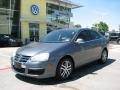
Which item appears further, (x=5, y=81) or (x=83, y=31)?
(x=83, y=31)

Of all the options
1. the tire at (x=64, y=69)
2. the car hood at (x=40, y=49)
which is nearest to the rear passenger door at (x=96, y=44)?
the tire at (x=64, y=69)

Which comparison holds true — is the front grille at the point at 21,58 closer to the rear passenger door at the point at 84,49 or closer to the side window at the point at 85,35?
the rear passenger door at the point at 84,49

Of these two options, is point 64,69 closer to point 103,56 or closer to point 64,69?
point 64,69

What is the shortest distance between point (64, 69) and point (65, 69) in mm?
53

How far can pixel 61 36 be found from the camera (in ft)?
28.8

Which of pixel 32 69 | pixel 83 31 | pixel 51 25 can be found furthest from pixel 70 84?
pixel 51 25

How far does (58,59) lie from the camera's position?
7422 mm

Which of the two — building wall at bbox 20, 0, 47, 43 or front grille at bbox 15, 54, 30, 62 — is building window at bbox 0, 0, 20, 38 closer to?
building wall at bbox 20, 0, 47, 43

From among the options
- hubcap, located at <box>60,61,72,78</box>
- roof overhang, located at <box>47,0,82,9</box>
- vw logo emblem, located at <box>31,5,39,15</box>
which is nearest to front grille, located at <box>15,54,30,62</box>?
hubcap, located at <box>60,61,72,78</box>

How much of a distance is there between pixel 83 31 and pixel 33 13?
21.6 meters

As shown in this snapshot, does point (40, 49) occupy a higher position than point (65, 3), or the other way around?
point (65, 3)

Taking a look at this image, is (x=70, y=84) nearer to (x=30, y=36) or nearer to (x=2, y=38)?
(x=2, y=38)

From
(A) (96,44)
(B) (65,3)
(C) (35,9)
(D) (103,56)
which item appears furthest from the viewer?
(B) (65,3)

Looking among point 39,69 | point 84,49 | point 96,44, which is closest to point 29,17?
point 96,44
